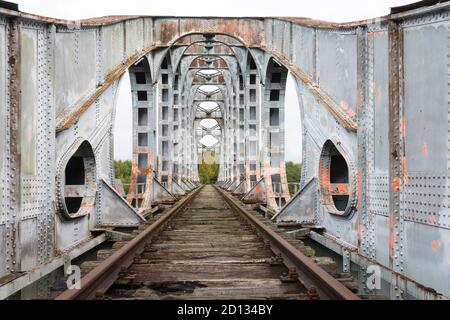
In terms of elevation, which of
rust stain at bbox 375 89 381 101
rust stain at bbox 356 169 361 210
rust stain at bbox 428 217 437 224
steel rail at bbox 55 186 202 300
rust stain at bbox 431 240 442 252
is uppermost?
rust stain at bbox 375 89 381 101

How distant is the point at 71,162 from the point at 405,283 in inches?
288

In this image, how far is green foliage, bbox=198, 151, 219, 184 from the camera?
93312 millimetres

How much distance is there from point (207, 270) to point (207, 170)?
8934 cm

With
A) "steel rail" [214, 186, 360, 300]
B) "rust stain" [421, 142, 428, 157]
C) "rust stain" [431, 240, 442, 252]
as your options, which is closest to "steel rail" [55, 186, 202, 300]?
"steel rail" [214, 186, 360, 300]

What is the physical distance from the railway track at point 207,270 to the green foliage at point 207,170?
3331 inches

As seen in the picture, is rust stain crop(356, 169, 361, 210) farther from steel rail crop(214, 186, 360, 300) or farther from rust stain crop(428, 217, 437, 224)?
rust stain crop(428, 217, 437, 224)

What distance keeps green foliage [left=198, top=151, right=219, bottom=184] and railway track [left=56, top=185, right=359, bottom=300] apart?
84596 millimetres

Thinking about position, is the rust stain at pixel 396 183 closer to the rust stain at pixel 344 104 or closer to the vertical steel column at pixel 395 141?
the vertical steel column at pixel 395 141

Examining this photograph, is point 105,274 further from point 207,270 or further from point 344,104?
point 344,104

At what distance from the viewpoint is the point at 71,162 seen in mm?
10336

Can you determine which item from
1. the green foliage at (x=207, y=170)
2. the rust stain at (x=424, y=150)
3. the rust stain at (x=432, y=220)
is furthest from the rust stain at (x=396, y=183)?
the green foliage at (x=207, y=170)
